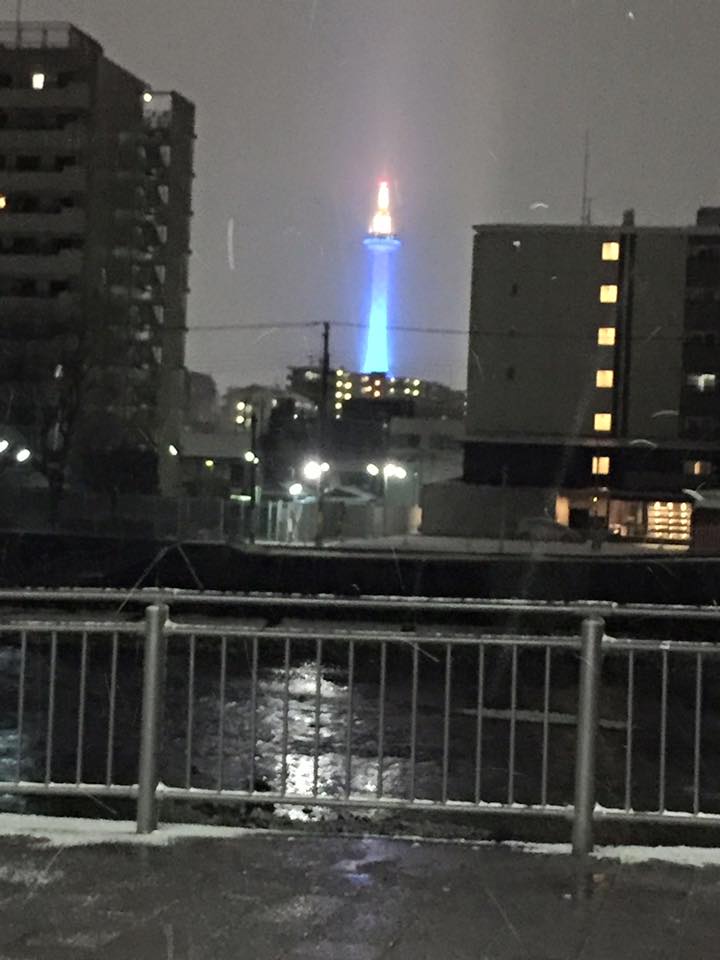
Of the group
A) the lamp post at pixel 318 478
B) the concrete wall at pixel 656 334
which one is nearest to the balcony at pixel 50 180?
the lamp post at pixel 318 478

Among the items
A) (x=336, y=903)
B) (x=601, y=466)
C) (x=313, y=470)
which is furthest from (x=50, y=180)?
(x=336, y=903)

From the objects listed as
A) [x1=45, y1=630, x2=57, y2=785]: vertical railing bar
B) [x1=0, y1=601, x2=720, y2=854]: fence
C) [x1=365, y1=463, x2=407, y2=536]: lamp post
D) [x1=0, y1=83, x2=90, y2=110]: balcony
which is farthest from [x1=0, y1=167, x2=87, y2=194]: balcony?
[x1=45, y1=630, x2=57, y2=785]: vertical railing bar

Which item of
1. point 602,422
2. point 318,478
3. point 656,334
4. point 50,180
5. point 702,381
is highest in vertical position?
point 50,180

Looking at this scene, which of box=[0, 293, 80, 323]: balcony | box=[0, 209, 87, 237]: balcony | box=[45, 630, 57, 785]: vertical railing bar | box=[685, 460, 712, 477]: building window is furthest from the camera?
box=[0, 209, 87, 237]: balcony

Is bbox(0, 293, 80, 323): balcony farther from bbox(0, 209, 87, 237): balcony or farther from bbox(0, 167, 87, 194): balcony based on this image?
bbox(0, 167, 87, 194): balcony

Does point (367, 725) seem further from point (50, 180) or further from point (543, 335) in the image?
point (50, 180)

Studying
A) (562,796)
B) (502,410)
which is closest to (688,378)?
(502,410)
